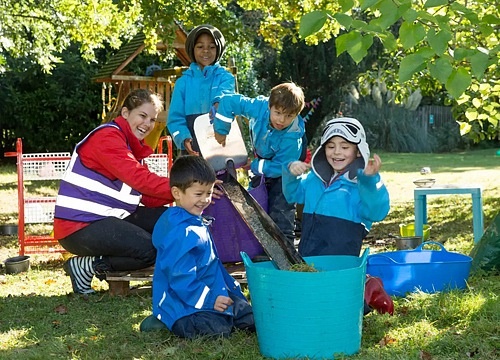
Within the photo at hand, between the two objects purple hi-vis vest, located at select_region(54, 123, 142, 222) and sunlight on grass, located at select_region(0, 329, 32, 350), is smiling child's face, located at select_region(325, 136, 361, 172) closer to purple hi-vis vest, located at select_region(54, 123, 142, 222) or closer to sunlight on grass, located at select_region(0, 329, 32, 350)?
purple hi-vis vest, located at select_region(54, 123, 142, 222)

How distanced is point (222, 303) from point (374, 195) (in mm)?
1065

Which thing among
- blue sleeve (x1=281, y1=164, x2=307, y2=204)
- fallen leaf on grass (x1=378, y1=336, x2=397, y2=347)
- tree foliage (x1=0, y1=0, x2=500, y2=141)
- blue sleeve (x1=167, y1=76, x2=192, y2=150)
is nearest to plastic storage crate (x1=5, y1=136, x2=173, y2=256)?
tree foliage (x1=0, y1=0, x2=500, y2=141)

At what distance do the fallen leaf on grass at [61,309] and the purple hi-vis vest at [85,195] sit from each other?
61 cm

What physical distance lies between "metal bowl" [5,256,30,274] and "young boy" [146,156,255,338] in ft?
8.52

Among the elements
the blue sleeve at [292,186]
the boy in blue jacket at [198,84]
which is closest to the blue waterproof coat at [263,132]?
the boy in blue jacket at [198,84]

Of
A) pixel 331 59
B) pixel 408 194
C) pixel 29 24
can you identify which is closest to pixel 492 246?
pixel 408 194

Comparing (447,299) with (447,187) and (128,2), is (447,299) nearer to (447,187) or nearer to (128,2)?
(447,187)

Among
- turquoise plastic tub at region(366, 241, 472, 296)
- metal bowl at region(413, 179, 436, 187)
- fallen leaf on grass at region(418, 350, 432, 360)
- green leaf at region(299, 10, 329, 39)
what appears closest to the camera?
green leaf at region(299, 10, 329, 39)

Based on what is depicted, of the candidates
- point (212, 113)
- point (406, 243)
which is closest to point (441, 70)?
point (212, 113)

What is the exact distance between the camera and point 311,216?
448 centimetres

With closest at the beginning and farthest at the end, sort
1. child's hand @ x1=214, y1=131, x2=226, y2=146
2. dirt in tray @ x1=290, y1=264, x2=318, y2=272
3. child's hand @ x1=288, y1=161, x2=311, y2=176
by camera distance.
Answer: dirt in tray @ x1=290, y1=264, x2=318, y2=272 → child's hand @ x1=288, y1=161, x2=311, y2=176 → child's hand @ x1=214, y1=131, x2=226, y2=146

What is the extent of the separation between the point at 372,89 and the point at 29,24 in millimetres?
16269

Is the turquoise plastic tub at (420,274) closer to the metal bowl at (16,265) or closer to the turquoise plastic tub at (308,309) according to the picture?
the turquoise plastic tub at (308,309)

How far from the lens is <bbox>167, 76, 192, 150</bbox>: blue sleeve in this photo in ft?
18.3
